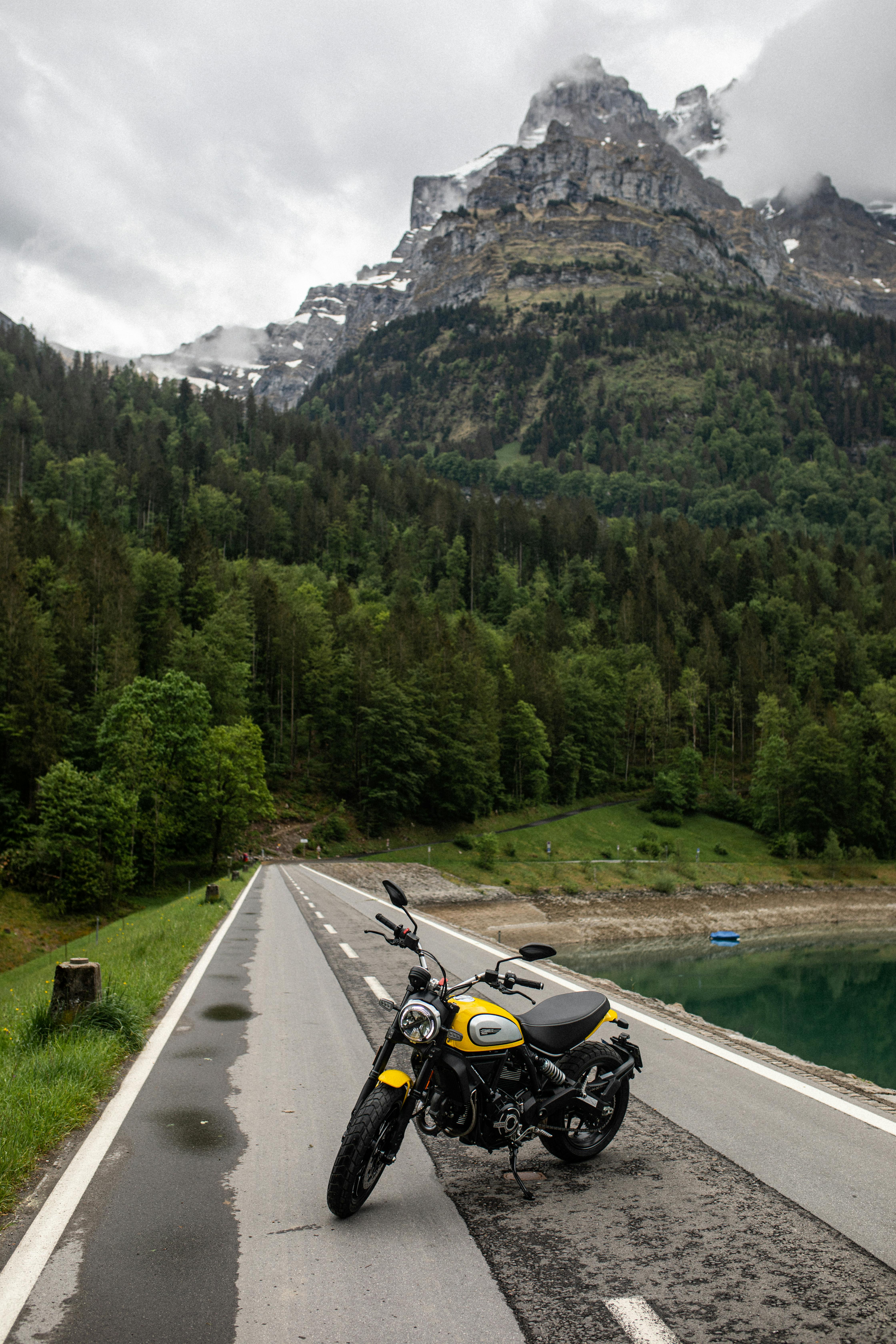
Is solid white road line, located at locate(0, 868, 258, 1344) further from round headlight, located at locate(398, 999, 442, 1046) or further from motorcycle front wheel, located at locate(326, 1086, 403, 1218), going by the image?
round headlight, located at locate(398, 999, 442, 1046)

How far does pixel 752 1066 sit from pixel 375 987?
5973 mm

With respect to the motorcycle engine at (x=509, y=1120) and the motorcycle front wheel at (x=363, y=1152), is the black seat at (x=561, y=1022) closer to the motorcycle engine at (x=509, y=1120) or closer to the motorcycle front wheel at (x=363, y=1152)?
the motorcycle engine at (x=509, y=1120)

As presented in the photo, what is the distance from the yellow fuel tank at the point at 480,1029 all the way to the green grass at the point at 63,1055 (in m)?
2.88

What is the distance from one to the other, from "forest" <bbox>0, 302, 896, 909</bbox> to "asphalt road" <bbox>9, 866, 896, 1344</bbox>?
34.8 m

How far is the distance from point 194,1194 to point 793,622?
398 ft

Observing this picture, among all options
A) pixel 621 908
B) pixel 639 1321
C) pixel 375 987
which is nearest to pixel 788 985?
pixel 621 908

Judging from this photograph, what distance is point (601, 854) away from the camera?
2511 inches

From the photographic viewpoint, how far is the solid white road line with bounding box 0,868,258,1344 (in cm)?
397

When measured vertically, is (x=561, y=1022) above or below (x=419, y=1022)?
below

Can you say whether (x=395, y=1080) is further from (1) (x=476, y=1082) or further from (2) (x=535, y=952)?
(2) (x=535, y=952)

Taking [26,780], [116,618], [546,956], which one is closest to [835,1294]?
[546,956]

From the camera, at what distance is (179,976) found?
1338 cm

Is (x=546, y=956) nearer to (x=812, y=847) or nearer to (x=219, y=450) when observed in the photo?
(x=812, y=847)

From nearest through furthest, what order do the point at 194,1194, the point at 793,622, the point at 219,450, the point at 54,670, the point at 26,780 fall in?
the point at 194,1194 < the point at 26,780 < the point at 54,670 < the point at 793,622 < the point at 219,450
